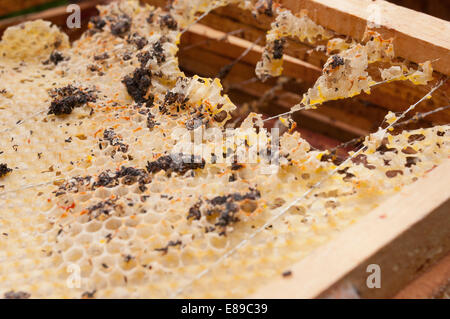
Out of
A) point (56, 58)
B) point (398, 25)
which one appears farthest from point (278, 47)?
point (56, 58)

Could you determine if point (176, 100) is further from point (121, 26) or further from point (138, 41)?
point (121, 26)

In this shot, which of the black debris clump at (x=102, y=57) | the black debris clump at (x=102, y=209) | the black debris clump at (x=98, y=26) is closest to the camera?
the black debris clump at (x=102, y=209)

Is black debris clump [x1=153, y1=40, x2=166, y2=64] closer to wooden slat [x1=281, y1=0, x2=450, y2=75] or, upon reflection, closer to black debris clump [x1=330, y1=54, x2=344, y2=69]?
wooden slat [x1=281, y1=0, x2=450, y2=75]

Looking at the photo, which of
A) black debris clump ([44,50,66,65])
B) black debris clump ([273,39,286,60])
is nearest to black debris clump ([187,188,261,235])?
black debris clump ([273,39,286,60])

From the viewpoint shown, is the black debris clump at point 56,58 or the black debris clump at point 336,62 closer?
the black debris clump at point 336,62

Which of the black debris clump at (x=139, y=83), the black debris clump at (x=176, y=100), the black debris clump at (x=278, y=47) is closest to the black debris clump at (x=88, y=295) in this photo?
the black debris clump at (x=176, y=100)

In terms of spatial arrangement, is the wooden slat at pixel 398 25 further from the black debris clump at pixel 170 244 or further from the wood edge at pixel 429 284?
the black debris clump at pixel 170 244
